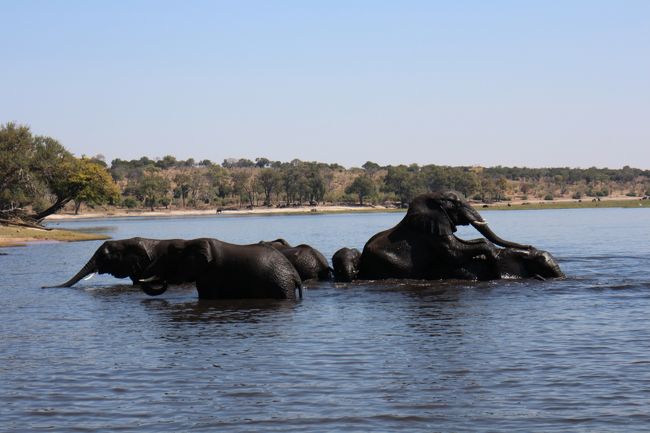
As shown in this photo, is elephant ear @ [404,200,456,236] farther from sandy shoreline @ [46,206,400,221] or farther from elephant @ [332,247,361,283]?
sandy shoreline @ [46,206,400,221]

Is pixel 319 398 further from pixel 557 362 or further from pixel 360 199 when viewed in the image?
pixel 360 199

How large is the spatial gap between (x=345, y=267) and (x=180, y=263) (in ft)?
16.2

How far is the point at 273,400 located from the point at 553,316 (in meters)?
7.46

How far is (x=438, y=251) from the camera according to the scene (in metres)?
22.7

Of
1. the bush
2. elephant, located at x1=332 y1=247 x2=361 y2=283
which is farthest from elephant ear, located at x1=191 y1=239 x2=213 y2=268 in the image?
the bush

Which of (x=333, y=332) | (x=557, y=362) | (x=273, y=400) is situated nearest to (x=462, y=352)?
(x=557, y=362)

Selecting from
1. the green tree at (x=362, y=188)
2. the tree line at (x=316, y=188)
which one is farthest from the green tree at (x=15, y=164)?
the green tree at (x=362, y=188)

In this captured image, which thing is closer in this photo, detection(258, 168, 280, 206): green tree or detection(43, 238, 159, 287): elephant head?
detection(43, 238, 159, 287): elephant head

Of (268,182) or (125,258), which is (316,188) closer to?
(268,182)

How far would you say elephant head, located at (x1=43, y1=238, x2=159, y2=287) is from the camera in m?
23.1

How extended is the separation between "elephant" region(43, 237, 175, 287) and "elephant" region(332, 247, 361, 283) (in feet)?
13.8

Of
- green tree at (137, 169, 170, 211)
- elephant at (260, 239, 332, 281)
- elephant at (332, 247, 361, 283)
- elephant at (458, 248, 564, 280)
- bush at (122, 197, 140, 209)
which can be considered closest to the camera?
elephant at (458, 248, 564, 280)

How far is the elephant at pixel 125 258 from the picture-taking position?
23125 millimetres

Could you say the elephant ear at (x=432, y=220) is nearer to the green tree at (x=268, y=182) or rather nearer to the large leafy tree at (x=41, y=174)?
the large leafy tree at (x=41, y=174)
